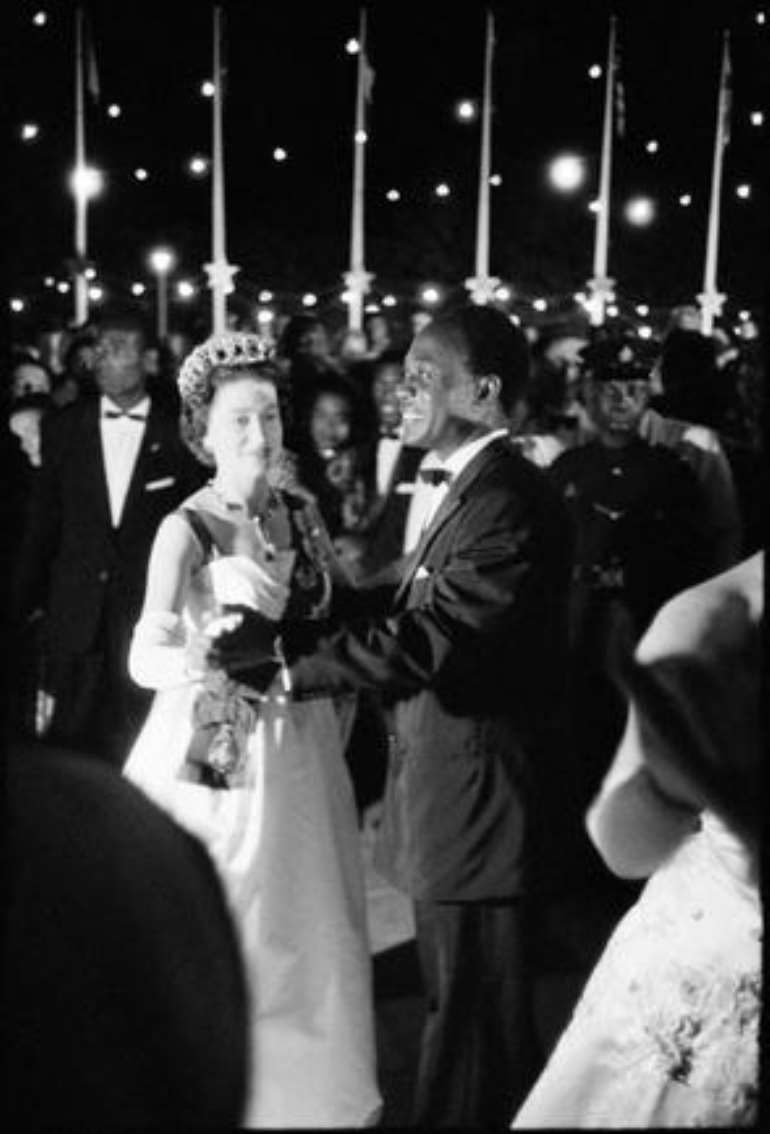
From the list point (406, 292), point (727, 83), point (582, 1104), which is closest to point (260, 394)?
point (582, 1104)

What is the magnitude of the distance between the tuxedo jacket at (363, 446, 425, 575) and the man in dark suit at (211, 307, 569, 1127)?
299 cm

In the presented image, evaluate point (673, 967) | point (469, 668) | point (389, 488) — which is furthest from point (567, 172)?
point (673, 967)

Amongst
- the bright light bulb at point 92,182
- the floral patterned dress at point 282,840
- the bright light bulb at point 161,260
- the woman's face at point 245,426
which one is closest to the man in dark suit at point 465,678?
the floral patterned dress at point 282,840

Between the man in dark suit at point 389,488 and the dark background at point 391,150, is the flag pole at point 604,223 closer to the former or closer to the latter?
the dark background at point 391,150

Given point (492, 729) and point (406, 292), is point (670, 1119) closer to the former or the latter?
point (492, 729)

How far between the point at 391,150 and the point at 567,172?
272cm

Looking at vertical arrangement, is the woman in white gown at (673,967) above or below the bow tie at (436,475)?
below

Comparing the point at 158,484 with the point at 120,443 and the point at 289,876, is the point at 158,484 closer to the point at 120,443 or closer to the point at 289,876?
the point at 120,443

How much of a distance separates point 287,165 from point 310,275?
1.54 metres

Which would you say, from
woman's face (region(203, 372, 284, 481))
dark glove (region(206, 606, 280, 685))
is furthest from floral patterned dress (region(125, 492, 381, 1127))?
dark glove (region(206, 606, 280, 685))

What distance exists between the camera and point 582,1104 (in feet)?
9.66

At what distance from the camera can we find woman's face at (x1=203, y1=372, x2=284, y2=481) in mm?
4512

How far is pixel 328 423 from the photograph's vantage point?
7938 millimetres

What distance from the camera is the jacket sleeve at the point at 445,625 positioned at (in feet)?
12.9
